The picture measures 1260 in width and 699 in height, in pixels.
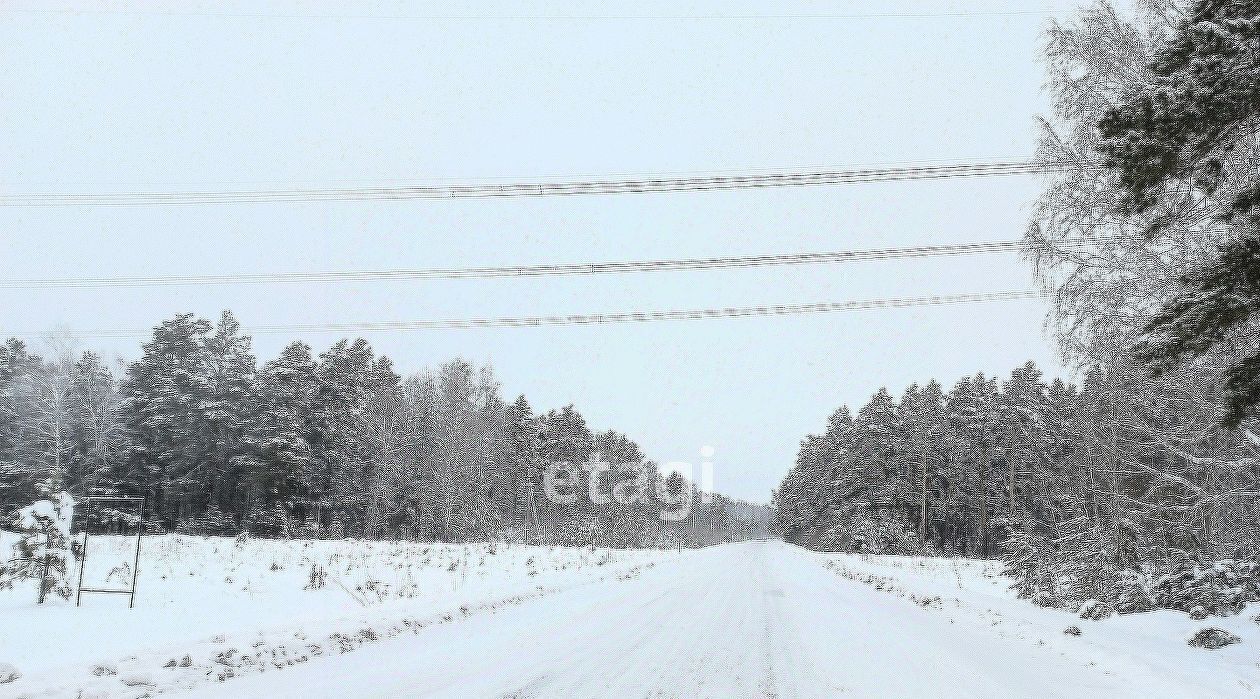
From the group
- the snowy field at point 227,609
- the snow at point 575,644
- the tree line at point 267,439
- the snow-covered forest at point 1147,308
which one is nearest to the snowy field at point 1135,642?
the snow at point 575,644

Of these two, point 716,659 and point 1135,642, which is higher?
point 716,659

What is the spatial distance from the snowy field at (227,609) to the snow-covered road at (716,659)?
691mm

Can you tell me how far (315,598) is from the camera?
1252cm

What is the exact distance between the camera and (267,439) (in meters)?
42.7

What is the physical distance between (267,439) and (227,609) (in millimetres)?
35980

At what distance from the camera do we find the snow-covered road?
623 cm

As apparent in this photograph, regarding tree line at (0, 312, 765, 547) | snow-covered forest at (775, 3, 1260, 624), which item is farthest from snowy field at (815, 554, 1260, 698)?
tree line at (0, 312, 765, 547)

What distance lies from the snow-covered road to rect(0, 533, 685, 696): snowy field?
691 millimetres

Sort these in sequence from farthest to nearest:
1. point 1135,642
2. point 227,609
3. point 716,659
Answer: point 227,609 < point 1135,642 < point 716,659

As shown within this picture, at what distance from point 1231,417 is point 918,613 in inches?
307

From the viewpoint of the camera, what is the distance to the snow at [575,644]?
20.6 ft

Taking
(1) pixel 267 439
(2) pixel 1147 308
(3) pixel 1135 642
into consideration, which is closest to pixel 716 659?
(3) pixel 1135 642

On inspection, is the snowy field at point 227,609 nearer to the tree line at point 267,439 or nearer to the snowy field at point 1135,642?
the snowy field at point 1135,642

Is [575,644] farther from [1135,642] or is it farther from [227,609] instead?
[1135,642]
